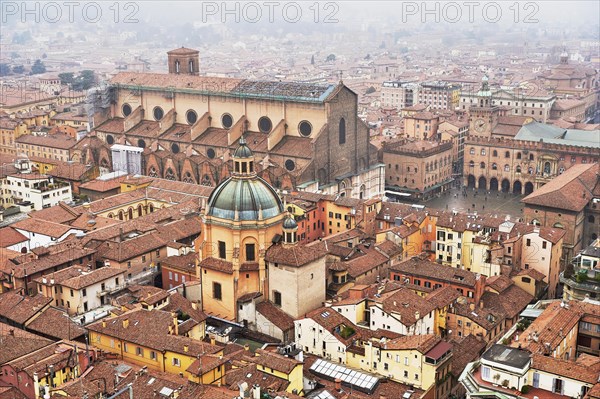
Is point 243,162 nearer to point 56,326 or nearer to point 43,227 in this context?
point 56,326

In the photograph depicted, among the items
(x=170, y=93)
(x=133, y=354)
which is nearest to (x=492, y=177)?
(x=170, y=93)

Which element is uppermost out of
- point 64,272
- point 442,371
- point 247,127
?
point 247,127

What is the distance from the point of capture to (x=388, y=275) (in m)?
48.4

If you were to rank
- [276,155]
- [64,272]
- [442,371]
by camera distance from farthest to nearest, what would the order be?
[276,155], [64,272], [442,371]

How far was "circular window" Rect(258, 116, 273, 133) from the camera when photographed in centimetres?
7031

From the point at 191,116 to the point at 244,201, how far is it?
34.9 meters

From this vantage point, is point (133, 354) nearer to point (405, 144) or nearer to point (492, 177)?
point (405, 144)

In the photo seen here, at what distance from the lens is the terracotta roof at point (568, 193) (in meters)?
57.0

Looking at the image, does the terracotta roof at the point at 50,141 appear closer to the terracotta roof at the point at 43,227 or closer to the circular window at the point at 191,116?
the circular window at the point at 191,116

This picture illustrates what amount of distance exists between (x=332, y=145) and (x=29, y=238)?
88.1 feet

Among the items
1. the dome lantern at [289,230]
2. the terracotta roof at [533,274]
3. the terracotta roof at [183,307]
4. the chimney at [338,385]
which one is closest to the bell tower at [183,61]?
the dome lantern at [289,230]

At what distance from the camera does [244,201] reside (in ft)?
141

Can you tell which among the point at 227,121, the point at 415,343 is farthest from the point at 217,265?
the point at 227,121

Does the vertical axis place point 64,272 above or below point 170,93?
below
